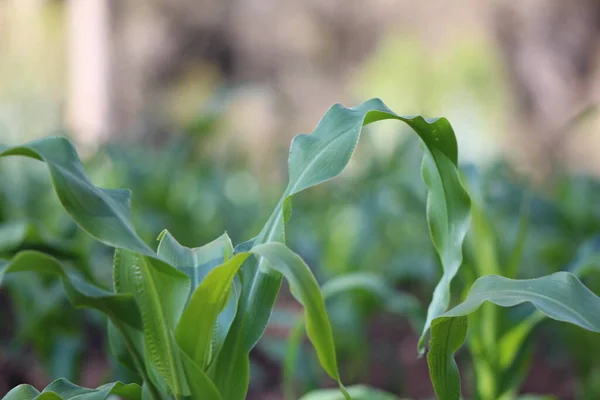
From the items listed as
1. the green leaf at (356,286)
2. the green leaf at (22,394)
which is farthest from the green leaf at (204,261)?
the green leaf at (356,286)

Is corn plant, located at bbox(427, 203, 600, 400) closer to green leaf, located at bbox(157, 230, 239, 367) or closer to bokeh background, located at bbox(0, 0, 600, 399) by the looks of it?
bokeh background, located at bbox(0, 0, 600, 399)

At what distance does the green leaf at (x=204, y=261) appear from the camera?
2.28 feet

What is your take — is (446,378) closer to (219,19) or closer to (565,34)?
(565,34)

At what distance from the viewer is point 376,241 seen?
6.75 ft

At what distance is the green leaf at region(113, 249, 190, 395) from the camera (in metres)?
0.65

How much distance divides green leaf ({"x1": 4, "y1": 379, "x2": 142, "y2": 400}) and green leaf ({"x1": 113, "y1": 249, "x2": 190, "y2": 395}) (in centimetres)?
3

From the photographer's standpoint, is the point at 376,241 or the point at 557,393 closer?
the point at 557,393

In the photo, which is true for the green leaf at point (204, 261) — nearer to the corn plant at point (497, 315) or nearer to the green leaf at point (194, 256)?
the green leaf at point (194, 256)

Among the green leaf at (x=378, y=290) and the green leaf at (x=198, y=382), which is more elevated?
the green leaf at (x=198, y=382)

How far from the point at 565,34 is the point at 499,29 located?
4.62ft

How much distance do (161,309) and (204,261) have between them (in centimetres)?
9

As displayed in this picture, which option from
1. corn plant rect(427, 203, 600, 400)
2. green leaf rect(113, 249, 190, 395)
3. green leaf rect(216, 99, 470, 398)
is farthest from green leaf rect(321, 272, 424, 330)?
green leaf rect(113, 249, 190, 395)

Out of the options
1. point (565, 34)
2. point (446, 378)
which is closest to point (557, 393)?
point (446, 378)

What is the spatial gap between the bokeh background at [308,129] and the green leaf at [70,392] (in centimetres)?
22
